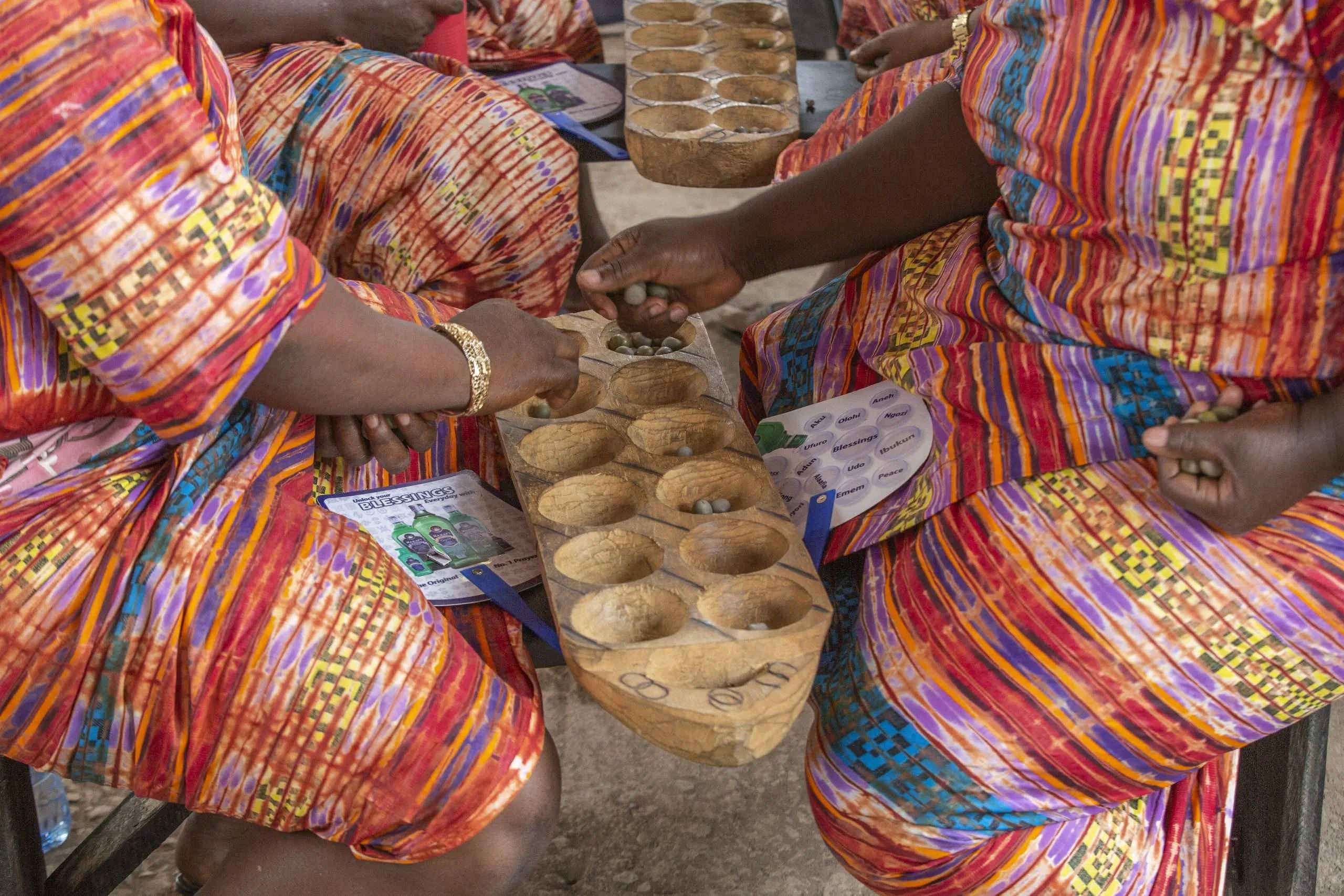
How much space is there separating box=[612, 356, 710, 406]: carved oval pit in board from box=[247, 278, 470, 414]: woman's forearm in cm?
30

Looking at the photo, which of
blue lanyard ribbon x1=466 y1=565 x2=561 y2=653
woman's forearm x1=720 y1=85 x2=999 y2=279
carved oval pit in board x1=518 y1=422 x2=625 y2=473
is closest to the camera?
blue lanyard ribbon x1=466 y1=565 x2=561 y2=653

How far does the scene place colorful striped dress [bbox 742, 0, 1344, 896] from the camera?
0.94m

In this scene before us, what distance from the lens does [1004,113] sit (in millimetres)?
1109

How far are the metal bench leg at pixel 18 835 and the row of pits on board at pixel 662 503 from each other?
56 cm

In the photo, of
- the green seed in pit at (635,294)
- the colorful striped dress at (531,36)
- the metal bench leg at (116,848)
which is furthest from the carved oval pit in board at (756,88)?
the metal bench leg at (116,848)

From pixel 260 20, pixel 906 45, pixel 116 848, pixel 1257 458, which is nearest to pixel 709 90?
pixel 906 45

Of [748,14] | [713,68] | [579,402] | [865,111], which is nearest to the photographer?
[579,402]

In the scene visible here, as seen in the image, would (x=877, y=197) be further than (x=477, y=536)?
Yes

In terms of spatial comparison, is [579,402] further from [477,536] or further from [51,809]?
[51,809]

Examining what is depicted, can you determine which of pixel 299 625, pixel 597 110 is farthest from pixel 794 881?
pixel 597 110

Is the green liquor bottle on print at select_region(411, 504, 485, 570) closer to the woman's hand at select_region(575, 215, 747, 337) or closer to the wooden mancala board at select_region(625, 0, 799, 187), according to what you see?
the woman's hand at select_region(575, 215, 747, 337)

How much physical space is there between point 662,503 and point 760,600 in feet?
0.50

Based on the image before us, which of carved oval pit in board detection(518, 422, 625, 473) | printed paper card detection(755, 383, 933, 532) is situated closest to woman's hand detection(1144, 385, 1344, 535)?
printed paper card detection(755, 383, 933, 532)

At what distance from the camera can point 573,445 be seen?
49.0 inches
